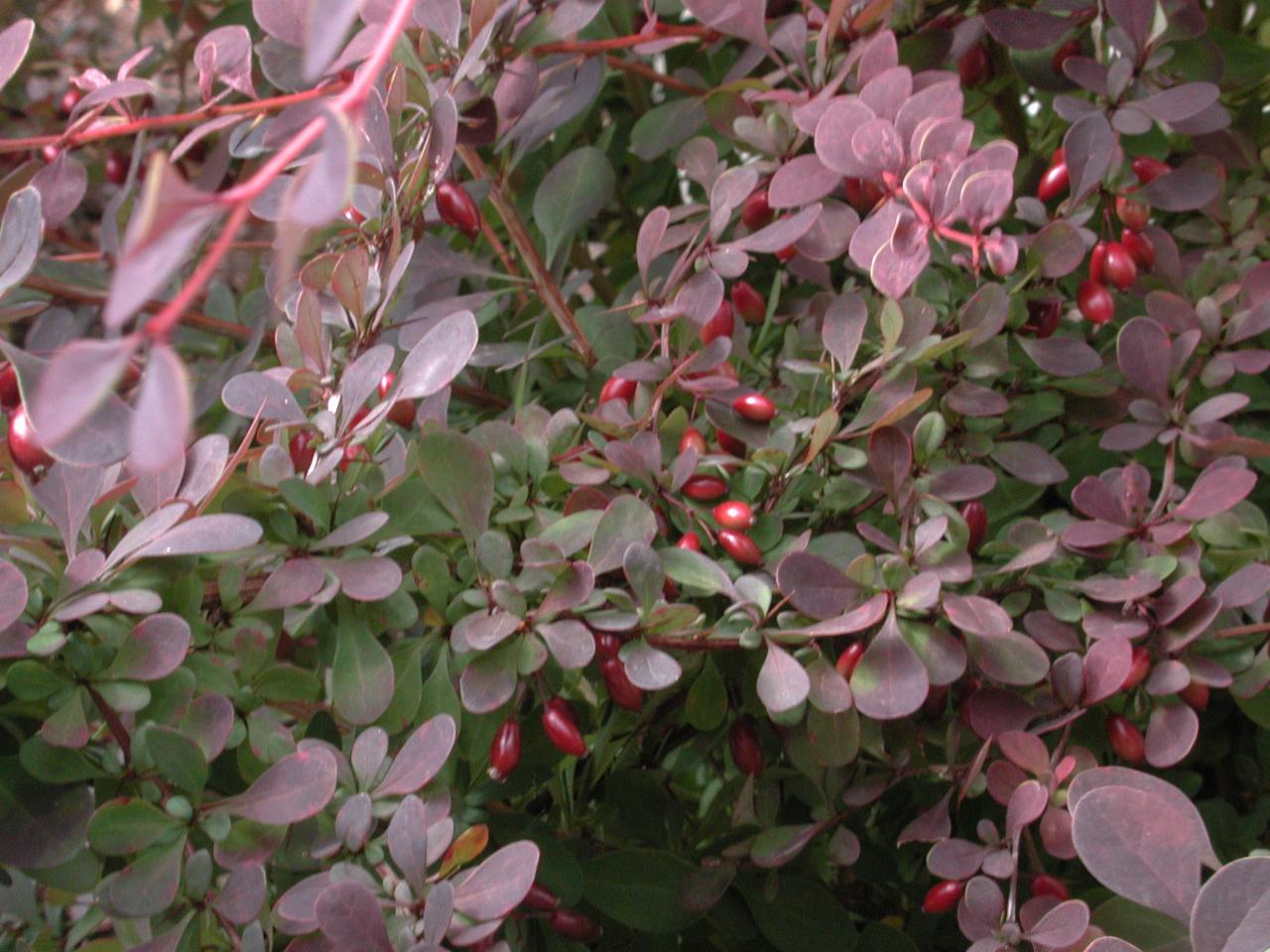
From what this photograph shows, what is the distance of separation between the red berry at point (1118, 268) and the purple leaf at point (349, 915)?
0.45 metres

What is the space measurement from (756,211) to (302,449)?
10.2 inches

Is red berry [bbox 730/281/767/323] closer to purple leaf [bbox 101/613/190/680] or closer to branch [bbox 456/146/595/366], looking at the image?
branch [bbox 456/146/595/366]

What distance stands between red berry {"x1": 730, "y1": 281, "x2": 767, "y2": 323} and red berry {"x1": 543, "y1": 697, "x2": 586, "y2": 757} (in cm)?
24

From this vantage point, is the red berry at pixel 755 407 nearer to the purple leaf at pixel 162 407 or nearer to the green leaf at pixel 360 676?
the green leaf at pixel 360 676

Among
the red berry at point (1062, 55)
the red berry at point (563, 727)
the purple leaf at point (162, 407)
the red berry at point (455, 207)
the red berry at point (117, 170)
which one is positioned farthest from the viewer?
the red berry at point (117, 170)

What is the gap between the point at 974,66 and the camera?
719 millimetres

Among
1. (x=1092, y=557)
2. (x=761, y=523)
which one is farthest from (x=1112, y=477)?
(x=761, y=523)

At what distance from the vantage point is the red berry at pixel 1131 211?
0.59m

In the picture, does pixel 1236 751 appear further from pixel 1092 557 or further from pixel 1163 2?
pixel 1163 2

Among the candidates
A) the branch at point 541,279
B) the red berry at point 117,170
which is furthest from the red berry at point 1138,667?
the red berry at point 117,170

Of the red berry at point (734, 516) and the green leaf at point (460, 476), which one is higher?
the green leaf at point (460, 476)

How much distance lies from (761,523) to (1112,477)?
181 mm

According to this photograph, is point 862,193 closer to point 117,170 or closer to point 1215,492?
point 1215,492

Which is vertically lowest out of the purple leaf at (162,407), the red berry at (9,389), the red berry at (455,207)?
the red berry at (455,207)
